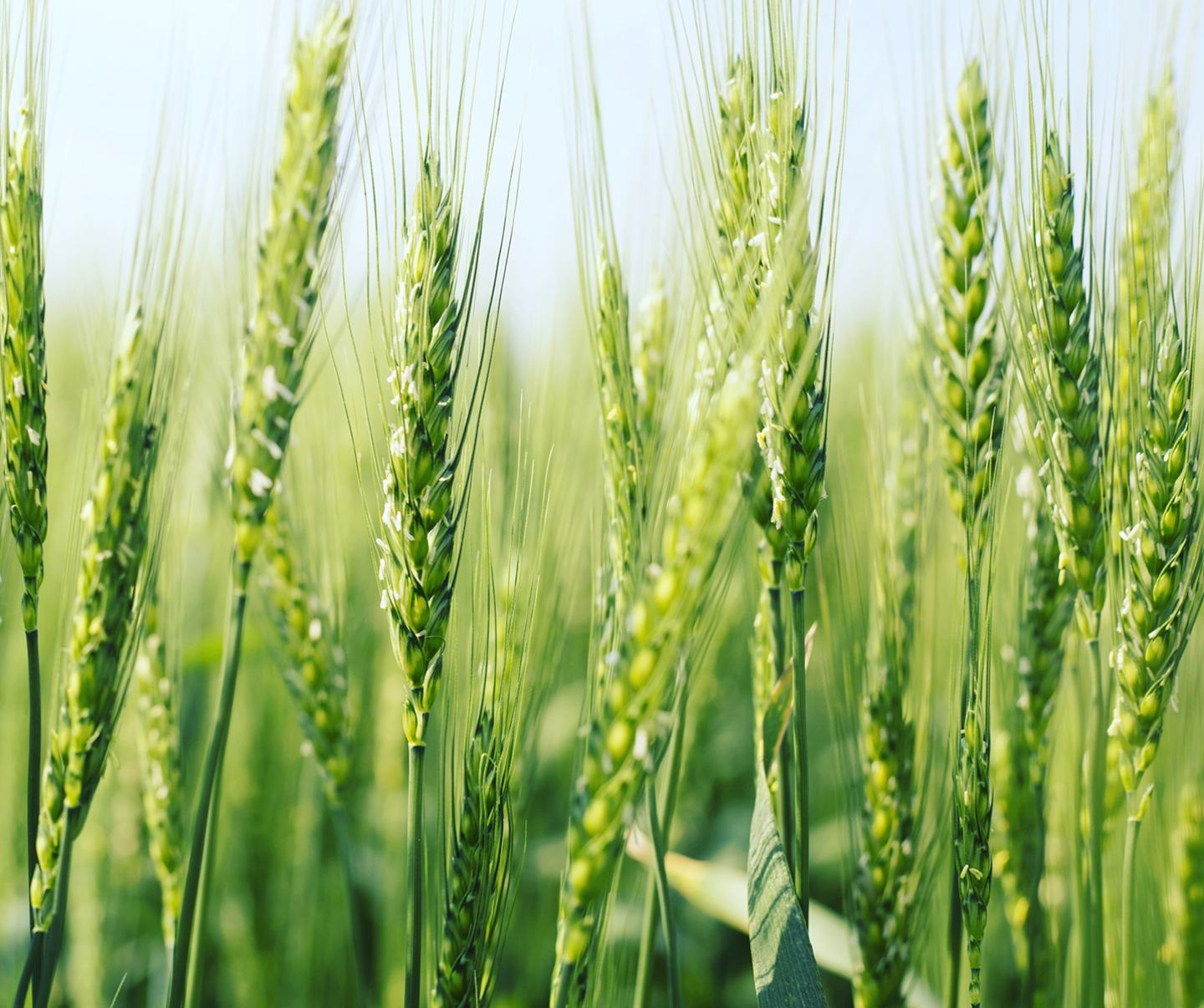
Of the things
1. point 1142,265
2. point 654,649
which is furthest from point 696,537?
point 1142,265

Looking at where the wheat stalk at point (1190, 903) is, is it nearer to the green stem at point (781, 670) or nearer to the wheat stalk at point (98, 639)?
the green stem at point (781, 670)

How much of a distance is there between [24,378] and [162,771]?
2.08 feet

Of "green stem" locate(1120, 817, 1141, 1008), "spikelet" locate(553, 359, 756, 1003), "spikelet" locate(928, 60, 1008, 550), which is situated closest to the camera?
"spikelet" locate(553, 359, 756, 1003)

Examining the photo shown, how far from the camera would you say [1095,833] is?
3.77 feet

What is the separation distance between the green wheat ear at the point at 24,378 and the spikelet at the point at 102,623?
0.18 feet

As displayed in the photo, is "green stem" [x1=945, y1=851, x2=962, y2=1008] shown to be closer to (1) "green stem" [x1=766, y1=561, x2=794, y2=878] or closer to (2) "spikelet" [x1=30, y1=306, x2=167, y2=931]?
(1) "green stem" [x1=766, y1=561, x2=794, y2=878]

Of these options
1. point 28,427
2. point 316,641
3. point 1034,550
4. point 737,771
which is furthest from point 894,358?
point 737,771

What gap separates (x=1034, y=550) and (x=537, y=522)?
760mm

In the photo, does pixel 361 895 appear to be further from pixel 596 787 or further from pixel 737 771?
pixel 596 787

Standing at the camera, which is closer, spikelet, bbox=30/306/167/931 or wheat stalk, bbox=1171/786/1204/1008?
spikelet, bbox=30/306/167/931

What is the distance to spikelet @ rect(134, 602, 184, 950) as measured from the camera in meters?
1.39

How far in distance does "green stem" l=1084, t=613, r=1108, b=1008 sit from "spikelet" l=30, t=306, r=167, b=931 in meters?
1.18

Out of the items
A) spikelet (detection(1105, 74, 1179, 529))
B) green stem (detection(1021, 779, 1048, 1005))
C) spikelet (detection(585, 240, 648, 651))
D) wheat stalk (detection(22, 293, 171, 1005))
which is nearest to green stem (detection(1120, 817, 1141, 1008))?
green stem (detection(1021, 779, 1048, 1005))

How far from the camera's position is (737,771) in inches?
130
